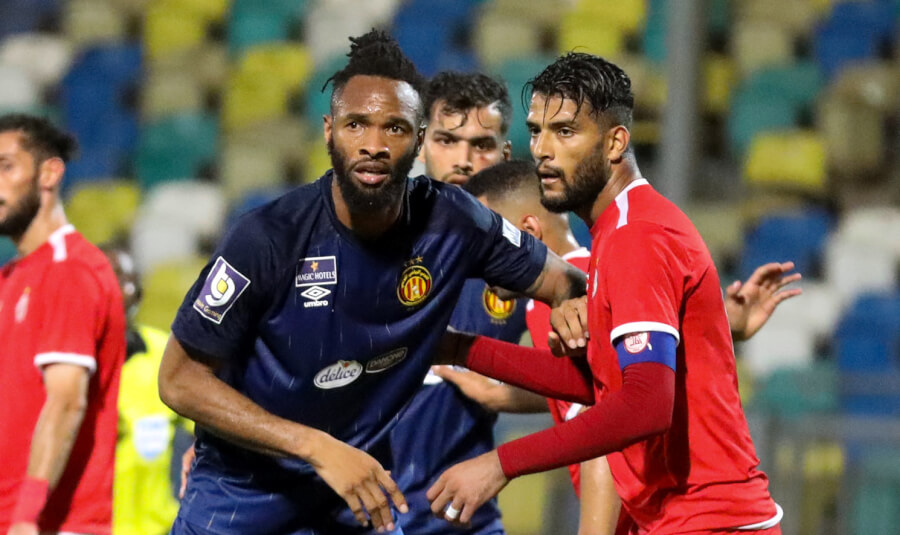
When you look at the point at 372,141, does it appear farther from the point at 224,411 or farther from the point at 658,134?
the point at 658,134

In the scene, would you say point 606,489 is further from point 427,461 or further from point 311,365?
point 311,365

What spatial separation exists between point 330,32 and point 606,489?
766 centimetres

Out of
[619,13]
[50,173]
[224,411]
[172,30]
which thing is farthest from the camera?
[172,30]

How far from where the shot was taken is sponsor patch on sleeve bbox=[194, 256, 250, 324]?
126 inches

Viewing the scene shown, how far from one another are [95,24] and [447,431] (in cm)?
864

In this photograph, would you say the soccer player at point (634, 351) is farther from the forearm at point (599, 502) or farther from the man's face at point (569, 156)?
the forearm at point (599, 502)

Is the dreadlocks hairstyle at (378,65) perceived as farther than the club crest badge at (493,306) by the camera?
No

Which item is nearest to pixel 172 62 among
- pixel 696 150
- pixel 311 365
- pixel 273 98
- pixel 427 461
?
pixel 273 98

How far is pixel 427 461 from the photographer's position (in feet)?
14.3

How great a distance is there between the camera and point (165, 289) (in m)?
9.50

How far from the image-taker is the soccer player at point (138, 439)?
18.2 feet

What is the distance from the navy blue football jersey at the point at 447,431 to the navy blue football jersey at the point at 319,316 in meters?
0.64

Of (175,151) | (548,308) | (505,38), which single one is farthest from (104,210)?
(548,308)

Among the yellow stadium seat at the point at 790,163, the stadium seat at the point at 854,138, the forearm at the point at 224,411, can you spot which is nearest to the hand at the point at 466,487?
the forearm at the point at 224,411
